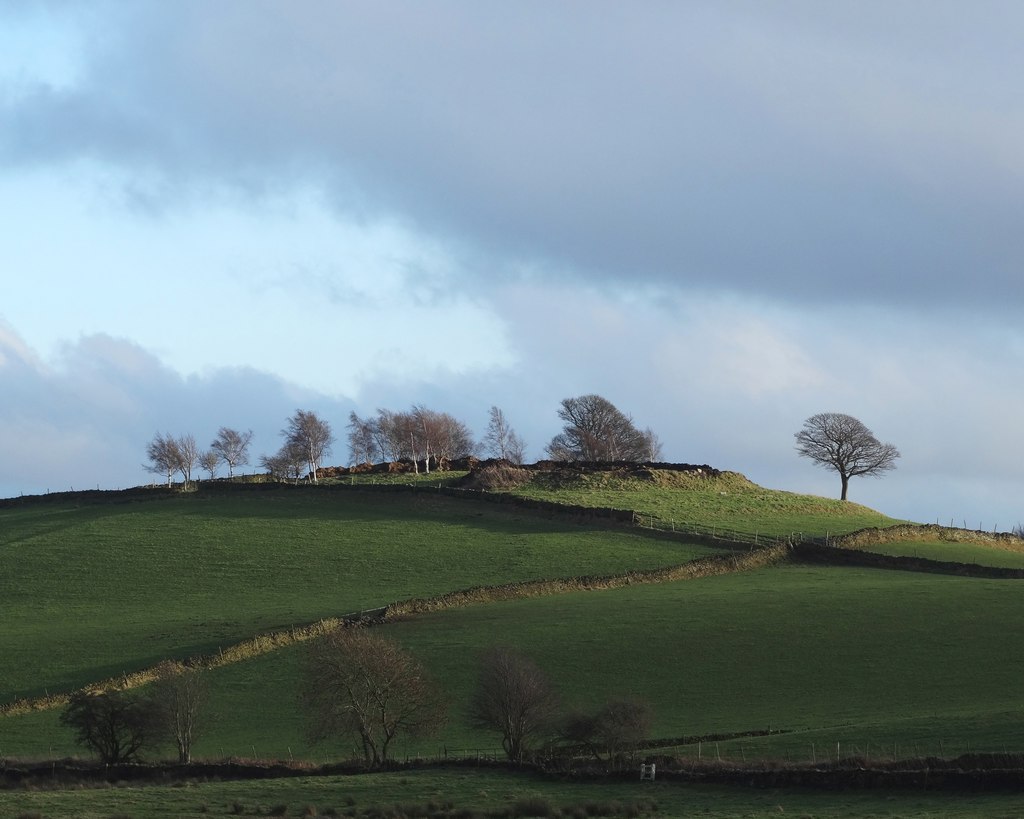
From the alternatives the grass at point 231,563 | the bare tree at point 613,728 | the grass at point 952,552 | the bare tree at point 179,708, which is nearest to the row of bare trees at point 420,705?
the bare tree at point 613,728

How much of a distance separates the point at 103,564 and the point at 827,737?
181ft

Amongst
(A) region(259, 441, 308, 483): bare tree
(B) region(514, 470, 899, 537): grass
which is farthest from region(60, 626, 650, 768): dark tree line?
(A) region(259, 441, 308, 483): bare tree

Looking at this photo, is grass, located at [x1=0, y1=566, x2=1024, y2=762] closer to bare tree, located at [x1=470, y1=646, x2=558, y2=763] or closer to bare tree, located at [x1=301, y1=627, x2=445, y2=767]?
bare tree, located at [x1=301, y1=627, x2=445, y2=767]

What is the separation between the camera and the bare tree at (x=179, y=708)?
1886 inches

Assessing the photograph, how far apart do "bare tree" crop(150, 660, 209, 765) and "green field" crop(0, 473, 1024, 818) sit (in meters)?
1.30

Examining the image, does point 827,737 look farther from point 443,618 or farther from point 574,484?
point 574,484

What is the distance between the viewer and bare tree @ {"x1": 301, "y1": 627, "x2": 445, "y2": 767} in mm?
47656

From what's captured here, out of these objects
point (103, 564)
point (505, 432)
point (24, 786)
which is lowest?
point (24, 786)

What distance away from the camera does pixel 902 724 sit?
44750 mm

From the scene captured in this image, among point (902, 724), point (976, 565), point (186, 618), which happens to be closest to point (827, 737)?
point (902, 724)

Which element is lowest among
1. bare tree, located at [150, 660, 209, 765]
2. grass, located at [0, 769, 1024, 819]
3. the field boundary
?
grass, located at [0, 769, 1024, 819]

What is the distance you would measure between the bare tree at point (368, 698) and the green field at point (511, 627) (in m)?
1.40

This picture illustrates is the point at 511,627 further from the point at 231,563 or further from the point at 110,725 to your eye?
the point at 231,563

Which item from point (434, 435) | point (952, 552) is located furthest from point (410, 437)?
point (952, 552)
